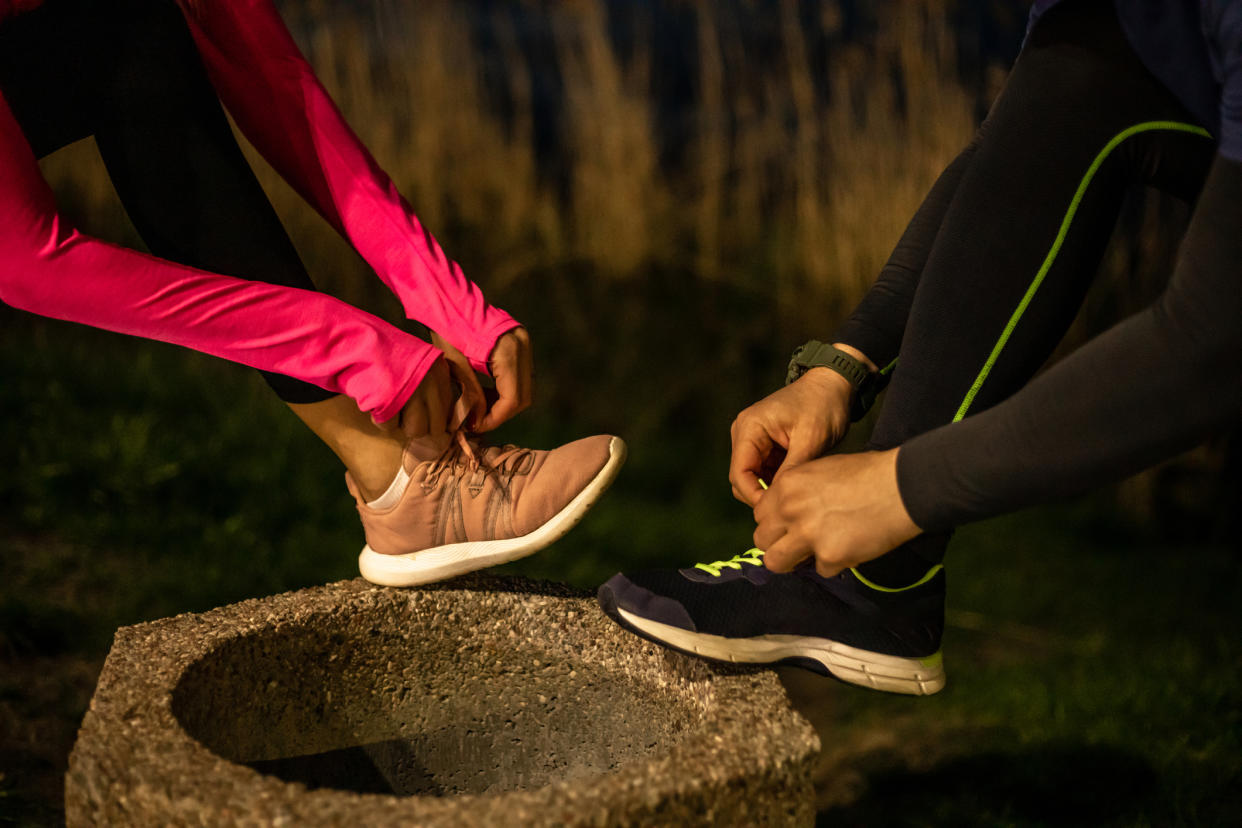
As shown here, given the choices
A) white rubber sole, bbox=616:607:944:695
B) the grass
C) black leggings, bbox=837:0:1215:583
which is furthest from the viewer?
the grass

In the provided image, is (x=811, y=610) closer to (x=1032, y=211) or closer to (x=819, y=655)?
(x=819, y=655)

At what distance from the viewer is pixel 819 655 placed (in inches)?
54.4

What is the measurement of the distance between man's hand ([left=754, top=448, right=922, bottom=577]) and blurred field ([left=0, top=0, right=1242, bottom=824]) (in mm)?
1368

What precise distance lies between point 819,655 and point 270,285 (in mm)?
783

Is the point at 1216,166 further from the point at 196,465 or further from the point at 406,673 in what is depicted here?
the point at 196,465

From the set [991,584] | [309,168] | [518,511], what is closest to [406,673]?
[518,511]

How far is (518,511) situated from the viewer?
1.50 m

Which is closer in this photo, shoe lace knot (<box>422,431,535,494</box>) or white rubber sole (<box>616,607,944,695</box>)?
white rubber sole (<box>616,607,944,695</box>)

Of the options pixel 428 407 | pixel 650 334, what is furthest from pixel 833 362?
pixel 650 334

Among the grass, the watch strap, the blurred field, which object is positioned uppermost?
the watch strap

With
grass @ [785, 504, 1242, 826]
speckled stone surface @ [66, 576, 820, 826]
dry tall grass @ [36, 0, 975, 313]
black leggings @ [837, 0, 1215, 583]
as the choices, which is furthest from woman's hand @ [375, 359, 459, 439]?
dry tall grass @ [36, 0, 975, 313]

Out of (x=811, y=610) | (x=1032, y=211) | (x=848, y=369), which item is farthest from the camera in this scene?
(x=848, y=369)

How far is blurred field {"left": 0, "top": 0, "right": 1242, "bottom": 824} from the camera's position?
102 inches

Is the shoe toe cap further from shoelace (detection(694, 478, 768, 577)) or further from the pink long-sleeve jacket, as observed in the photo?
the pink long-sleeve jacket
